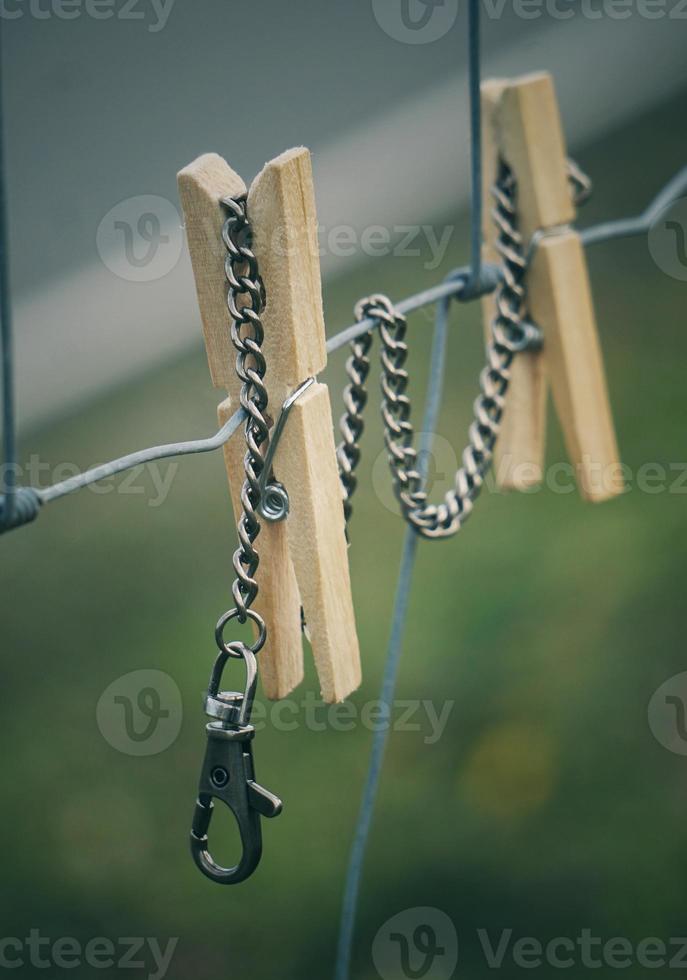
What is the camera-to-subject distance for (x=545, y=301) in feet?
3.46

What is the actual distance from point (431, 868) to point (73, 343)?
1728 millimetres

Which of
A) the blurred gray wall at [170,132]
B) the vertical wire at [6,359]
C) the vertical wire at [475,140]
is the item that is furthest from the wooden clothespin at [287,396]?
the blurred gray wall at [170,132]

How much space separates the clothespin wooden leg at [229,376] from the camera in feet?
2.41

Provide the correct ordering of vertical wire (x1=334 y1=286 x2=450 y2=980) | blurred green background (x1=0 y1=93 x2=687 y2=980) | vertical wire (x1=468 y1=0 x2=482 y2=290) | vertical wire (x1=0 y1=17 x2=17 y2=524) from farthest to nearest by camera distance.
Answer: blurred green background (x1=0 y1=93 x2=687 y2=980) → vertical wire (x1=334 y1=286 x2=450 y2=980) → vertical wire (x1=468 y1=0 x2=482 y2=290) → vertical wire (x1=0 y1=17 x2=17 y2=524)

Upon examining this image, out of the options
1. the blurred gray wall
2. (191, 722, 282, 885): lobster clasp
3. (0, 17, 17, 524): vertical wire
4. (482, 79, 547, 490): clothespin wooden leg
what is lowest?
(191, 722, 282, 885): lobster clasp

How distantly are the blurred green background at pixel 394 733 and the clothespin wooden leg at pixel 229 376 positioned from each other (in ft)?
2.89

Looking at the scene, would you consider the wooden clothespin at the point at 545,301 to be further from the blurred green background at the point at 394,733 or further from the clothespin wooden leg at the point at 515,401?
the blurred green background at the point at 394,733

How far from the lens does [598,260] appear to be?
296cm

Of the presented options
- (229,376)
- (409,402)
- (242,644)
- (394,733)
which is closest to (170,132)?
(394,733)

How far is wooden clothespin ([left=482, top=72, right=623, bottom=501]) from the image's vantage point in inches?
40.7

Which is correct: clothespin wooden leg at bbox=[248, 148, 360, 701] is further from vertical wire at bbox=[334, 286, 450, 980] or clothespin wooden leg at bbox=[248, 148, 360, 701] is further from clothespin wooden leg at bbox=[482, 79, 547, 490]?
clothespin wooden leg at bbox=[482, 79, 547, 490]

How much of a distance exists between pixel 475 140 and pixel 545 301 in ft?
0.59

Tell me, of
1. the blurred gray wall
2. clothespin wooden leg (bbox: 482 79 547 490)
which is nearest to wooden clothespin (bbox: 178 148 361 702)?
clothespin wooden leg (bbox: 482 79 547 490)

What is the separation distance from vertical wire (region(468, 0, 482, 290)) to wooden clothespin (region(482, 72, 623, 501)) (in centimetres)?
8
